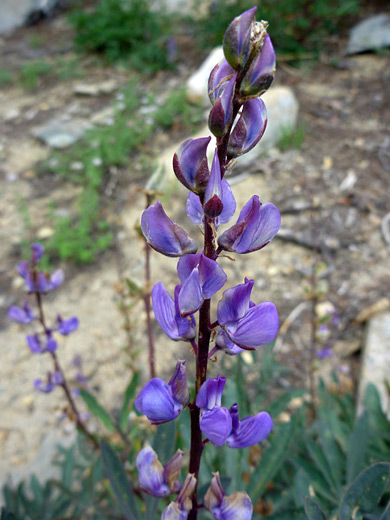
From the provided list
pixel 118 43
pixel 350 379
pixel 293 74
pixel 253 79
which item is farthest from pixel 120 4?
pixel 253 79

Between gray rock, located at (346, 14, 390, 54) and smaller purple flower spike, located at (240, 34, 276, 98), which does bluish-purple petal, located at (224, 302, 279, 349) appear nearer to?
smaller purple flower spike, located at (240, 34, 276, 98)

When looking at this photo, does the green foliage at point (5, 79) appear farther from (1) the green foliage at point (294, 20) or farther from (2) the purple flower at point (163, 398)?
(2) the purple flower at point (163, 398)

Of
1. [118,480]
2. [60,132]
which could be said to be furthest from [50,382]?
[60,132]

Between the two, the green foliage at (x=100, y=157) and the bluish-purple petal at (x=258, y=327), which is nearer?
the bluish-purple petal at (x=258, y=327)

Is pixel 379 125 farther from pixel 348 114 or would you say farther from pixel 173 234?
pixel 173 234

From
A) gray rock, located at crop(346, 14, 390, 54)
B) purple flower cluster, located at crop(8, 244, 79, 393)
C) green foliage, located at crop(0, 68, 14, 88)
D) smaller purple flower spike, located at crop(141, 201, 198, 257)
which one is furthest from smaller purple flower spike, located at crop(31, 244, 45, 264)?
green foliage, located at crop(0, 68, 14, 88)

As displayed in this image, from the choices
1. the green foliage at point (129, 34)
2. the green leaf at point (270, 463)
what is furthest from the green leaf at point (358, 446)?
the green foliage at point (129, 34)
